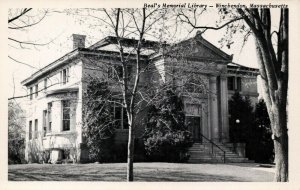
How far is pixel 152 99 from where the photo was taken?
12.2 meters

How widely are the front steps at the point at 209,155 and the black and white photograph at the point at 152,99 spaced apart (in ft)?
0.23

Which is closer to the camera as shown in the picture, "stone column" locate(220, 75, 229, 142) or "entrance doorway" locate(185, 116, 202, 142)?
"entrance doorway" locate(185, 116, 202, 142)

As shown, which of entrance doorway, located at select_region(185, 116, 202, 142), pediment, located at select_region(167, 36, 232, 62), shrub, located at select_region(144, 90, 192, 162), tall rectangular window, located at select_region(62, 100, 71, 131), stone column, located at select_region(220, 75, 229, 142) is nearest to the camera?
pediment, located at select_region(167, 36, 232, 62)

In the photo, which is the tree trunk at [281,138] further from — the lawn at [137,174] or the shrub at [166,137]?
the shrub at [166,137]

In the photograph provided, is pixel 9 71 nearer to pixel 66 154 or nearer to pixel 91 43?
pixel 91 43

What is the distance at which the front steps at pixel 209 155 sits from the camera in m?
20.5

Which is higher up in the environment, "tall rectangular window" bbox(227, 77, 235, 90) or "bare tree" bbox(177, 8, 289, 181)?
"tall rectangular window" bbox(227, 77, 235, 90)

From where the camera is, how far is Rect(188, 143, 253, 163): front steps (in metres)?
20.5

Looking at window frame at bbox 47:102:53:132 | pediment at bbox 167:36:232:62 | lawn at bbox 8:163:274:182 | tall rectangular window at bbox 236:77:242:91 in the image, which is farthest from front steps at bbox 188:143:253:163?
window frame at bbox 47:102:53:132

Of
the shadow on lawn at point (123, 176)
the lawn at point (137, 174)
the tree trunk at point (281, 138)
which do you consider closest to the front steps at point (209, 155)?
the lawn at point (137, 174)

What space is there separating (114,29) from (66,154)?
32.3ft

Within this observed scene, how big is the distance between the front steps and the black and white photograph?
72 mm

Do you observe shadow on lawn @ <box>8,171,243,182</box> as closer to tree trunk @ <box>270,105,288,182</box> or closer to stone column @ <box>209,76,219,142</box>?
tree trunk @ <box>270,105,288,182</box>
